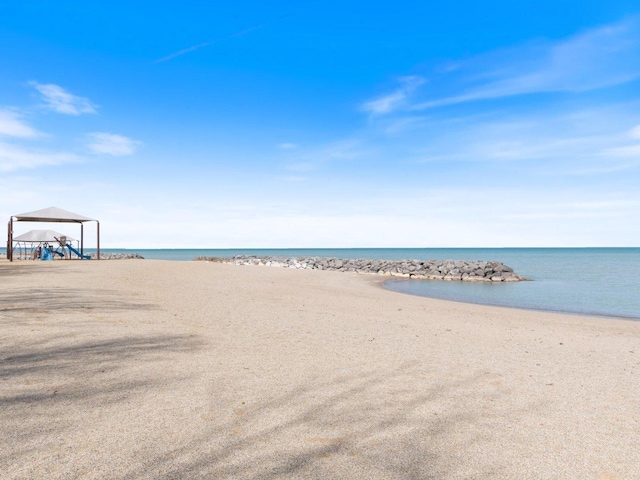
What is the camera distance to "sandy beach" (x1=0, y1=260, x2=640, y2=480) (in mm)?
3350

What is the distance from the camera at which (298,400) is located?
15.2 ft

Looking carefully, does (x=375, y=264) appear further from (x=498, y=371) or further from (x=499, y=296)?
(x=498, y=371)

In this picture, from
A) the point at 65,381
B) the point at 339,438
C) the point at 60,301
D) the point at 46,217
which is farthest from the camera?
the point at 46,217

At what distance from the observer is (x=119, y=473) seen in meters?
3.09

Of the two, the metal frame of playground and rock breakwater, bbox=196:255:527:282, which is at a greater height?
the metal frame of playground

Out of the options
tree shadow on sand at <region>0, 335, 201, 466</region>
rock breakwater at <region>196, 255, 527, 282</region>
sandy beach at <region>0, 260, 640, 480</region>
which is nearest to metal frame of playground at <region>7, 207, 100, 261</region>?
rock breakwater at <region>196, 255, 527, 282</region>

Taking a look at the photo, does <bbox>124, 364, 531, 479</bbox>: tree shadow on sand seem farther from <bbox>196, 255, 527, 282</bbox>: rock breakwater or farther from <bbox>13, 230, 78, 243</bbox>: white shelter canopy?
<bbox>13, 230, 78, 243</bbox>: white shelter canopy

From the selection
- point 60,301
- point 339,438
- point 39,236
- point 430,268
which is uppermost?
point 39,236

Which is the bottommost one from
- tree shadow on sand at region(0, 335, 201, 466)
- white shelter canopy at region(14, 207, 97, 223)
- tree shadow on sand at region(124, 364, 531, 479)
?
tree shadow on sand at region(124, 364, 531, 479)

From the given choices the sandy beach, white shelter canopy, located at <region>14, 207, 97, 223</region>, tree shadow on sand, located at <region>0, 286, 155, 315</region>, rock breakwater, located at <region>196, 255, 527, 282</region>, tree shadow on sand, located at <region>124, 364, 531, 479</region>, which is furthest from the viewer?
rock breakwater, located at <region>196, 255, 527, 282</region>

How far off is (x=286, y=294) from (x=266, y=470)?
40.6ft

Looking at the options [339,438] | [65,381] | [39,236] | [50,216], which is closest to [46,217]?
[50,216]

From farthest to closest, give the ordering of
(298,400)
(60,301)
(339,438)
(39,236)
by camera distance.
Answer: (39,236) → (60,301) → (298,400) → (339,438)

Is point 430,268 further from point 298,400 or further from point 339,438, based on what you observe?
point 339,438
